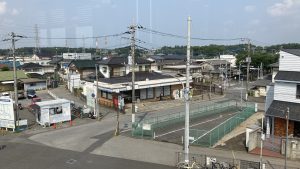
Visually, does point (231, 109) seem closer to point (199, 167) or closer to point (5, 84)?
point (199, 167)

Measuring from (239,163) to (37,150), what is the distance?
13.8 metres

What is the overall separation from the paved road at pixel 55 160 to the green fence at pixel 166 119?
218 inches

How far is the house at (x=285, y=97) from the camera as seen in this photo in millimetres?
23744

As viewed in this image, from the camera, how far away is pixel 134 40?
26.9 metres

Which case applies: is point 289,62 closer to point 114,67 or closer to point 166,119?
point 166,119

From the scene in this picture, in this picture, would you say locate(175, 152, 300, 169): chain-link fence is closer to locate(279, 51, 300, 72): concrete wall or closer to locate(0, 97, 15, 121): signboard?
locate(279, 51, 300, 72): concrete wall

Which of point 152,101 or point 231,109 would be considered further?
point 152,101

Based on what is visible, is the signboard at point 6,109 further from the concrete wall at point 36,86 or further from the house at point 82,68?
the house at point 82,68

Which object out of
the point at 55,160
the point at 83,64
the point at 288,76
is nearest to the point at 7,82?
the point at 83,64

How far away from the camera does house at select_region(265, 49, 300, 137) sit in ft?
77.9

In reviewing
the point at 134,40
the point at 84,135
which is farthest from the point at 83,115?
the point at 134,40

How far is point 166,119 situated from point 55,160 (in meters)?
12.4

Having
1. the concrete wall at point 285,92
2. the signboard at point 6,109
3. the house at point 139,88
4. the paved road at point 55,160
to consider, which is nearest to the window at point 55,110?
the signboard at point 6,109


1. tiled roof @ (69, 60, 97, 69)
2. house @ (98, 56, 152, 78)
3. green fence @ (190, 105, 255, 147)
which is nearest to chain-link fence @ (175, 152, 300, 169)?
green fence @ (190, 105, 255, 147)
